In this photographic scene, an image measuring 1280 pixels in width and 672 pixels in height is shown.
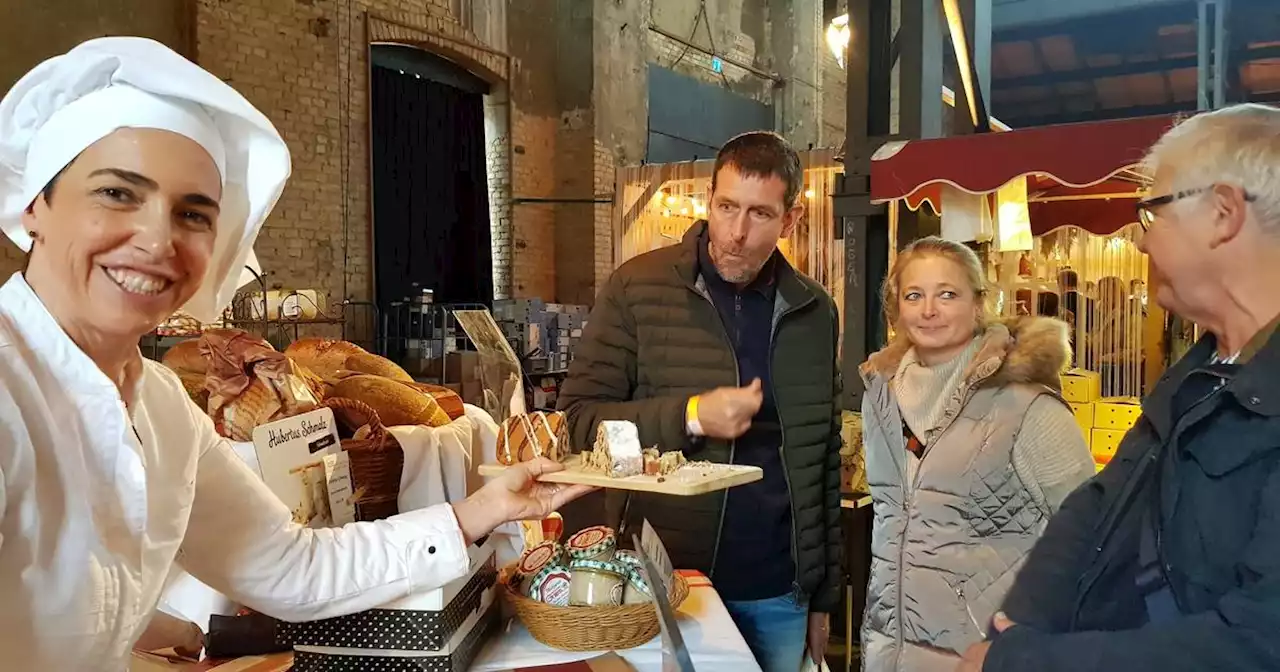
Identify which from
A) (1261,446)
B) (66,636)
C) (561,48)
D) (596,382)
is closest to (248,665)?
(66,636)

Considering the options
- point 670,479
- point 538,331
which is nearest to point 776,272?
point 670,479

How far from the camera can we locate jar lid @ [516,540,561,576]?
1705 millimetres

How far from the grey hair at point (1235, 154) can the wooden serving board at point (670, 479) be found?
845 millimetres

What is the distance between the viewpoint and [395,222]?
880cm

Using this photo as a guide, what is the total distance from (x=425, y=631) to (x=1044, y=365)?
1551 millimetres

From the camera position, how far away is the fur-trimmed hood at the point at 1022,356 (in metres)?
2.13

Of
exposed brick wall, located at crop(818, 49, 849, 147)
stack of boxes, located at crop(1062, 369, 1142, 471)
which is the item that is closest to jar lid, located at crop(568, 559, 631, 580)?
stack of boxes, located at crop(1062, 369, 1142, 471)

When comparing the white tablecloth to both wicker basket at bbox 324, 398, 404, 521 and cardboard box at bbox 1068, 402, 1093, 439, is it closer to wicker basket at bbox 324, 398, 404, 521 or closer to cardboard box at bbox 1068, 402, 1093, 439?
wicker basket at bbox 324, 398, 404, 521

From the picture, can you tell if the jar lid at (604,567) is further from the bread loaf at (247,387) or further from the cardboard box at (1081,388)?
the cardboard box at (1081,388)

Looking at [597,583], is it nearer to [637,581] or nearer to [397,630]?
[637,581]

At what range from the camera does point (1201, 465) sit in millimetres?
1162

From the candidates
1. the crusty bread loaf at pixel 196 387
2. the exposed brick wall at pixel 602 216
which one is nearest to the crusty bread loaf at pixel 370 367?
the crusty bread loaf at pixel 196 387

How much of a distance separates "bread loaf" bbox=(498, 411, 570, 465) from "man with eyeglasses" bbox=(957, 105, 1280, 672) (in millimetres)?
844

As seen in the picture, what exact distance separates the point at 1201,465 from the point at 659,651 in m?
0.90
